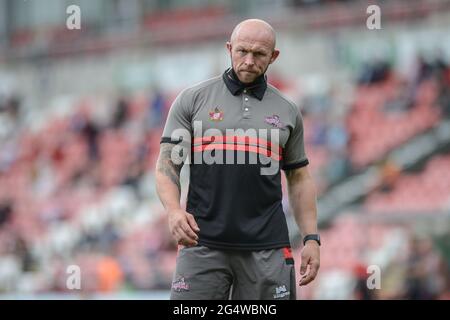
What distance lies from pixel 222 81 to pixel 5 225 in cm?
2070

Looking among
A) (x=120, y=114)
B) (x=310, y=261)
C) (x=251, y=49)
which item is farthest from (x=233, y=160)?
(x=120, y=114)

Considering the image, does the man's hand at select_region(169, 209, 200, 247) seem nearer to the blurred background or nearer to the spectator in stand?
the blurred background

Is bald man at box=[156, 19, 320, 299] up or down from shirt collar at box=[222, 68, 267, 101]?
down

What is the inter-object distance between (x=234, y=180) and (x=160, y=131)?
19.3 metres

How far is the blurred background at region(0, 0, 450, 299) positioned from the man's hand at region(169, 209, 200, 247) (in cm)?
807

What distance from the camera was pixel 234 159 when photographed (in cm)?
573

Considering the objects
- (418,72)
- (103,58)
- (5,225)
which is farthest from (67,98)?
Result: (418,72)

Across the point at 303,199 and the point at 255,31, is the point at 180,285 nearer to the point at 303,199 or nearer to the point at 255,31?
the point at 303,199

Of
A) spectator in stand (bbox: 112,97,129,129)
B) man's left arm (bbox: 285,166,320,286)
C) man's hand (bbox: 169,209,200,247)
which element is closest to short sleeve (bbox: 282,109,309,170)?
man's left arm (bbox: 285,166,320,286)

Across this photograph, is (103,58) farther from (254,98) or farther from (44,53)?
(254,98)

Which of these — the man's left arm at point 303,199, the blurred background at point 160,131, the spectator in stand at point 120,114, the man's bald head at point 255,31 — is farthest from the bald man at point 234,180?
the spectator in stand at point 120,114

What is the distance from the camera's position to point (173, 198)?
18.8 ft

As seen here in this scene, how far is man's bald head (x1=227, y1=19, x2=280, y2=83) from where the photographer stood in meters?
5.74

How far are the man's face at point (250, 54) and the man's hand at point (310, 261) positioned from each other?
88cm
